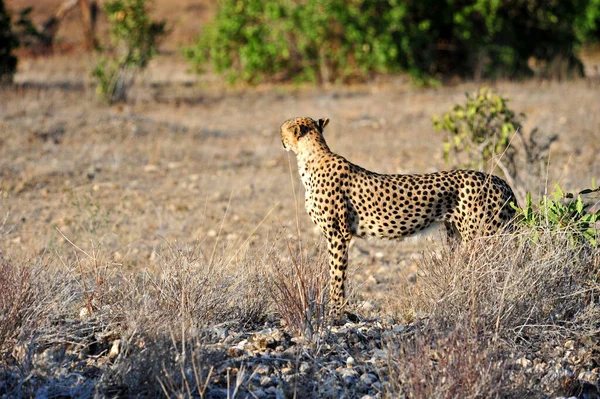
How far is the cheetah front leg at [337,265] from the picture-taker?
4711mm

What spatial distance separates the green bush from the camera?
44.8 feet

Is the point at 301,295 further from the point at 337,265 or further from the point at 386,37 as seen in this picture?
the point at 386,37

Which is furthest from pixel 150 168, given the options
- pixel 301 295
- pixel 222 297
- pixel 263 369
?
pixel 263 369

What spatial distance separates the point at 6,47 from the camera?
14.2 metres

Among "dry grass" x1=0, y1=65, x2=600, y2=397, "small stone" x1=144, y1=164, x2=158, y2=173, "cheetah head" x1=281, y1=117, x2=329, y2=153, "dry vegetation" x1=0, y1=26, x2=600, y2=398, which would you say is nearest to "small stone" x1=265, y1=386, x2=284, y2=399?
"dry vegetation" x1=0, y1=26, x2=600, y2=398

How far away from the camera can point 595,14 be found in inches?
634

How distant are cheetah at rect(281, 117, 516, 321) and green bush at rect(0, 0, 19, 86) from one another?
10.1m

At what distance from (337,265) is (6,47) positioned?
1140cm

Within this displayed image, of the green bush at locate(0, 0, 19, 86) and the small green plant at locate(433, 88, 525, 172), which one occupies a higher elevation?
the green bush at locate(0, 0, 19, 86)

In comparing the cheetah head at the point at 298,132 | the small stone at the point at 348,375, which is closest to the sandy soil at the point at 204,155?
the cheetah head at the point at 298,132

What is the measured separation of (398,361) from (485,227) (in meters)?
1.53

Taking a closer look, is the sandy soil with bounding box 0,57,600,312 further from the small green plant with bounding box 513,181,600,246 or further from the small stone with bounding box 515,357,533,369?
the small stone with bounding box 515,357,533,369

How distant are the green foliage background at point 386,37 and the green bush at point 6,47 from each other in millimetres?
3890

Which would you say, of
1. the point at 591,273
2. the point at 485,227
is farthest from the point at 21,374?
the point at 591,273
